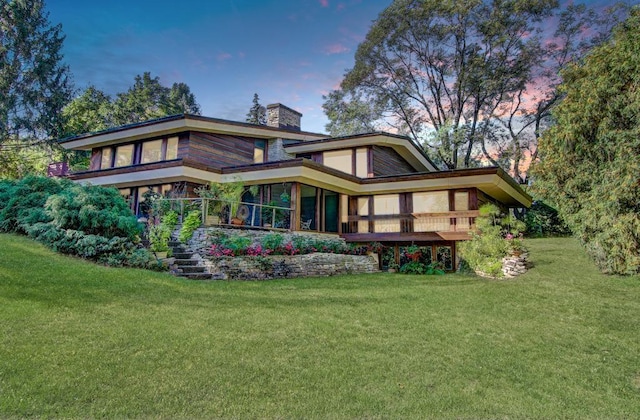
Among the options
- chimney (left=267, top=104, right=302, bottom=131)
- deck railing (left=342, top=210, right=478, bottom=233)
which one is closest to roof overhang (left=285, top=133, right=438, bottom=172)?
chimney (left=267, top=104, right=302, bottom=131)

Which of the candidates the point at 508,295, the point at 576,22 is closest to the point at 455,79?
the point at 576,22

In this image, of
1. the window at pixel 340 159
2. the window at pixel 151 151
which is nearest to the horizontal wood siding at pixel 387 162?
the window at pixel 340 159

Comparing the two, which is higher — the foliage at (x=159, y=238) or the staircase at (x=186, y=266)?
the foliage at (x=159, y=238)

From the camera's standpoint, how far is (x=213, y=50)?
54.3ft

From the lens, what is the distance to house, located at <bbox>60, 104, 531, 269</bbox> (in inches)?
576

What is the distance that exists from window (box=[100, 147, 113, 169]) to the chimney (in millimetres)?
8458

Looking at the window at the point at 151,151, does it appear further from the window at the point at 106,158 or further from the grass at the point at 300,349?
the grass at the point at 300,349

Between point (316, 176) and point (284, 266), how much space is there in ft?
13.3

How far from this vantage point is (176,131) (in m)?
16.9

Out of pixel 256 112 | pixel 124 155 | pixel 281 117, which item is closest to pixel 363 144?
pixel 281 117

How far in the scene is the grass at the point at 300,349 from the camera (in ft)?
12.4

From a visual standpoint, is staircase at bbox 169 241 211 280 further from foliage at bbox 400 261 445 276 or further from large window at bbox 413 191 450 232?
large window at bbox 413 191 450 232

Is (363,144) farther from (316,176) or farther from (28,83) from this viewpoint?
(28,83)

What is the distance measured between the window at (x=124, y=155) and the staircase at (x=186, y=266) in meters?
9.22
